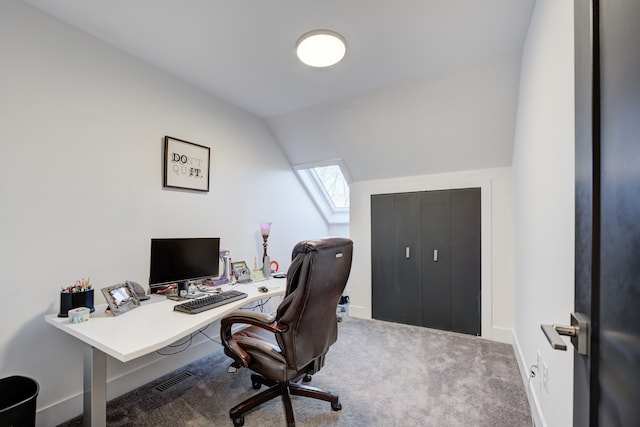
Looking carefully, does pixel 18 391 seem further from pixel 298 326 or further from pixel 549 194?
pixel 549 194

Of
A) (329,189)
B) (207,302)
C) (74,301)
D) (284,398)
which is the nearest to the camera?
(74,301)

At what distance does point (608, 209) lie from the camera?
1.81ft

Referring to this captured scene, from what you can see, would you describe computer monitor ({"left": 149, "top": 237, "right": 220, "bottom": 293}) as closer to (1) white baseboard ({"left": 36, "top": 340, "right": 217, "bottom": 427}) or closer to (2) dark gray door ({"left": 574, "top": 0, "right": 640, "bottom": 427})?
(1) white baseboard ({"left": 36, "top": 340, "right": 217, "bottom": 427})

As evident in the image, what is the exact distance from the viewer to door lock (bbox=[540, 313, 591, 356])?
625 mm

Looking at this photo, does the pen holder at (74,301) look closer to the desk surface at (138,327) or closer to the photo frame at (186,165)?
the desk surface at (138,327)

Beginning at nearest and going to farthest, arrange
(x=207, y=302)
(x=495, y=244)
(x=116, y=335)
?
(x=116, y=335)
(x=207, y=302)
(x=495, y=244)

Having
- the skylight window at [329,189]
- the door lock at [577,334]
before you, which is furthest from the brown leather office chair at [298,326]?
the skylight window at [329,189]

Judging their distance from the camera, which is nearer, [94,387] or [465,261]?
[94,387]

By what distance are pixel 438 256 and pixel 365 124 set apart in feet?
5.61

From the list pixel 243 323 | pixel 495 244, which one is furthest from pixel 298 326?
pixel 495 244

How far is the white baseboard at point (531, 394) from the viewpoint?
158 centimetres

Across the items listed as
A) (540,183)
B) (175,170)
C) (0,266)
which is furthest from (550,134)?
(0,266)

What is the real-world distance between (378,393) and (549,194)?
171cm

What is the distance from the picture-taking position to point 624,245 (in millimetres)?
500
